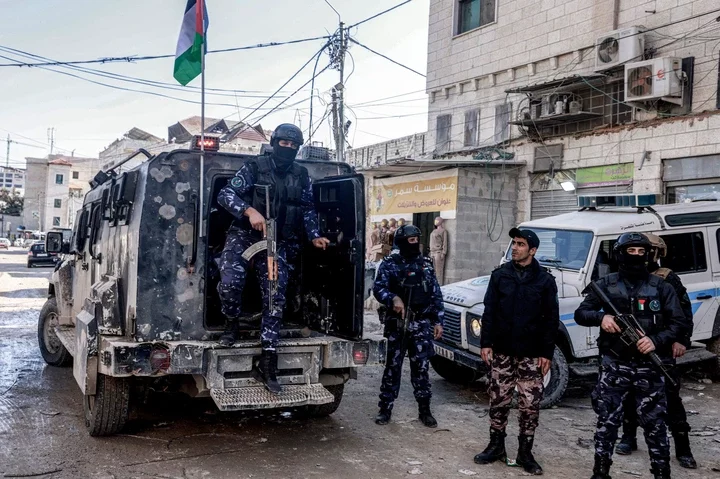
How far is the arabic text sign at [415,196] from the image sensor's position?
564 inches

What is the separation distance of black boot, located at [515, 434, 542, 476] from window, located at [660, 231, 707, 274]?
360 centimetres

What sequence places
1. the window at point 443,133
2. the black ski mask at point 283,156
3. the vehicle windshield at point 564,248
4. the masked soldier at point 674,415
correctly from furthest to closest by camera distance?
1. the window at point 443,133
2. the vehicle windshield at point 564,248
3. the black ski mask at point 283,156
4. the masked soldier at point 674,415

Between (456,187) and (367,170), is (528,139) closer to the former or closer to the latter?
(456,187)

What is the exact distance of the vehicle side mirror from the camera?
7.83m

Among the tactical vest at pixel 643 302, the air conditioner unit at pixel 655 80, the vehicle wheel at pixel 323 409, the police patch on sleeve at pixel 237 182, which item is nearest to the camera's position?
the tactical vest at pixel 643 302

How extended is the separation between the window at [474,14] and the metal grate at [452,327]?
34.0ft

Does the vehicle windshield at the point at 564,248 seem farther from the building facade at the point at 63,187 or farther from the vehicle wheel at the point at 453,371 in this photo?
the building facade at the point at 63,187

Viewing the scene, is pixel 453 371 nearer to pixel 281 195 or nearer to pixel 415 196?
pixel 281 195

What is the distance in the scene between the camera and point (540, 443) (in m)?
5.38

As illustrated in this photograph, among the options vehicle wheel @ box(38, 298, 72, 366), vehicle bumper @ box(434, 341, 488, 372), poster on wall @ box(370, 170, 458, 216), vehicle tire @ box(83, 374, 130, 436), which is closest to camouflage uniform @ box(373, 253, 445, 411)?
vehicle bumper @ box(434, 341, 488, 372)

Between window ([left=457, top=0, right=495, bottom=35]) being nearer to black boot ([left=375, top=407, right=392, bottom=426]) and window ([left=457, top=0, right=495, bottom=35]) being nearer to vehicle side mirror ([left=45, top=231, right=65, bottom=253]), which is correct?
vehicle side mirror ([left=45, top=231, right=65, bottom=253])

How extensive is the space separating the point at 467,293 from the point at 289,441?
2.88m

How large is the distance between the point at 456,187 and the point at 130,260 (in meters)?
10.00

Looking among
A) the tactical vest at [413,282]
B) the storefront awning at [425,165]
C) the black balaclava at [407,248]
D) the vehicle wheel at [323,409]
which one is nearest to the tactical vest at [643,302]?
the tactical vest at [413,282]
